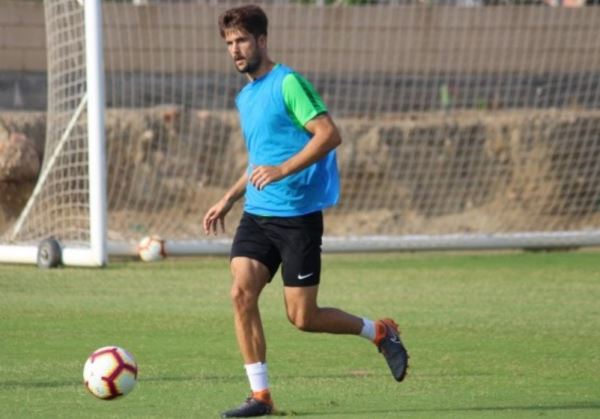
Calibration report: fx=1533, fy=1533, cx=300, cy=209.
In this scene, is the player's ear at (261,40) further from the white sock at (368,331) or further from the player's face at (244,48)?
the white sock at (368,331)

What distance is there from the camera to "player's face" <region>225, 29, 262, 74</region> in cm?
818

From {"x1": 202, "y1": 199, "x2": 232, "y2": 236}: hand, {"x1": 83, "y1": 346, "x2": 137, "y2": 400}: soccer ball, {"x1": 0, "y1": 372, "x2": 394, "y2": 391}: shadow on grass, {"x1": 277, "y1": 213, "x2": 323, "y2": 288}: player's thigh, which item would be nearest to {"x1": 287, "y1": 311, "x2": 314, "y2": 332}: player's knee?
{"x1": 277, "y1": 213, "x2": 323, "y2": 288}: player's thigh

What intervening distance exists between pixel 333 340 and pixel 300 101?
369 cm

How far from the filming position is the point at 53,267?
15.8 m

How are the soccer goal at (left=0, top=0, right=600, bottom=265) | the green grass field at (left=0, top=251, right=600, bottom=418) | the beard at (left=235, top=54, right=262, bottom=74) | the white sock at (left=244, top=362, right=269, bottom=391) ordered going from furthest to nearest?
the soccer goal at (left=0, top=0, right=600, bottom=265), the green grass field at (left=0, top=251, right=600, bottom=418), the beard at (left=235, top=54, right=262, bottom=74), the white sock at (left=244, top=362, right=269, bottom=391)

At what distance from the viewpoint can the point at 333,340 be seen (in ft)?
37.8

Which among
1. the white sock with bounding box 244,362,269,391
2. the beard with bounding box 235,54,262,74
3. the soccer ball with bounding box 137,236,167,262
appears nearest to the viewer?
the white sock with bounding box 244,362,269,391

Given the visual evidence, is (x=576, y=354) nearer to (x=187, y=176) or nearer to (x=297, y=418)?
(x=297, y=418)

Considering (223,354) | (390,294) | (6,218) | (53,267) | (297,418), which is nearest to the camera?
(297,418)

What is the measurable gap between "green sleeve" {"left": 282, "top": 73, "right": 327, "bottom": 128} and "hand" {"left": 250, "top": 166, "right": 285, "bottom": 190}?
1.12 ft

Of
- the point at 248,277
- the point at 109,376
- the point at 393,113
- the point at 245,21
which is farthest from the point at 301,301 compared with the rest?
the point at 393,113

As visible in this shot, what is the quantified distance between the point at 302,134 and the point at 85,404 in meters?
1.90

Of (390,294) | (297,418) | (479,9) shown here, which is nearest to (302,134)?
(297,418)

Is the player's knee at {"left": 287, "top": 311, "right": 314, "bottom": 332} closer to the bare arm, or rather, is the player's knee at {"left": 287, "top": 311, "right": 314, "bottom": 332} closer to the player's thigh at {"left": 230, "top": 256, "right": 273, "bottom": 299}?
the player's thigh at {"left": 230, "top": 256, "right": 273, "bottom": 299}
